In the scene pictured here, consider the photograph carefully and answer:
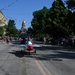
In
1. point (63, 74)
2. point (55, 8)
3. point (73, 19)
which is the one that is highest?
point (55, 8)

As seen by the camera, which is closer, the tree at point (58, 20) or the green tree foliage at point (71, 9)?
the green tree foliage at point (71, 9)

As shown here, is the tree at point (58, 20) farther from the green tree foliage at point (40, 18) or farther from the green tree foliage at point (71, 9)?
the green tree foliage at point (40, 18)

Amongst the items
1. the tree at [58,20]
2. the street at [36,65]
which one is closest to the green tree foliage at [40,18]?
the tree at [58,20]

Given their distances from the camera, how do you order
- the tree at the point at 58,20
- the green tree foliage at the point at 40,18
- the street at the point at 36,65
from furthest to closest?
1. the green tree foliage at the point at 40,18
2. the tree at the point at 58,20
3. the street at the point at 36,65

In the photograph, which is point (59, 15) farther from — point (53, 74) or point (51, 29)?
point (53, 74)

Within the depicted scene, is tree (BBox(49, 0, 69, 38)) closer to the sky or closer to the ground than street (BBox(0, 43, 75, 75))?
closer to the sky

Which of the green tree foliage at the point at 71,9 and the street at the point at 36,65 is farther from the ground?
the green tree foliage at the point at 71,9

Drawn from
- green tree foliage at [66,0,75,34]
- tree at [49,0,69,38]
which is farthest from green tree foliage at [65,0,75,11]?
tree at [49,0,69,38]

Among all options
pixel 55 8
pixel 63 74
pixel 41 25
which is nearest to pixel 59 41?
pixel 55 8

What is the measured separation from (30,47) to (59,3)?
5699cm

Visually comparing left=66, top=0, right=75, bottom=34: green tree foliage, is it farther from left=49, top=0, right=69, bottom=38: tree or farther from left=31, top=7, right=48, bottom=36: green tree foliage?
left=31, top=7, right=48, bottom=36: green tree foliage

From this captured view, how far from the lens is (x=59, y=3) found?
88.2 meters

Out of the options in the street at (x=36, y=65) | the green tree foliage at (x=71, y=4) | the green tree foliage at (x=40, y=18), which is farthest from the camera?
the green tree foliage at (x=40, y=18)

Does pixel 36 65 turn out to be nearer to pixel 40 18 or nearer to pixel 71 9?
pixel 71 9
